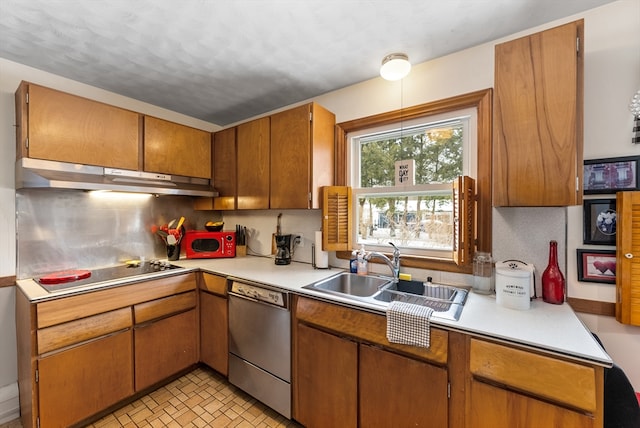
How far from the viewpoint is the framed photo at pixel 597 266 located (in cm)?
132

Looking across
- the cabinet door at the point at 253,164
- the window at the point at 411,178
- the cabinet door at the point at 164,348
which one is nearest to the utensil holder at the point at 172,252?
the cabinet door at the point at 164,348

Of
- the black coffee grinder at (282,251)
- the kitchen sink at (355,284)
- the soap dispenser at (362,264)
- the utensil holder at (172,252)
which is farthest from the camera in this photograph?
the utensil holder at (172,252)

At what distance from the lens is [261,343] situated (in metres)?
1.81

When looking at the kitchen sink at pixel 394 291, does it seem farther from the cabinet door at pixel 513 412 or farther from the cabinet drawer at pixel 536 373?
the cabinet door at pixel 513 412

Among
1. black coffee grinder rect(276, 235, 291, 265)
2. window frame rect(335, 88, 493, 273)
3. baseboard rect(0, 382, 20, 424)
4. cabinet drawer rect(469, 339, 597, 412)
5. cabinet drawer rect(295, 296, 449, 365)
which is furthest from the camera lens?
Result: black coffee grinder rect(276, 235, 291, 265)

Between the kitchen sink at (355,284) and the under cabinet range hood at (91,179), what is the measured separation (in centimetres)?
152

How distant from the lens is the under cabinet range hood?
5.45 feet

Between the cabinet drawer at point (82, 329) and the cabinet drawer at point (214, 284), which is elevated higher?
the cabinet drawer at point (214, 284)

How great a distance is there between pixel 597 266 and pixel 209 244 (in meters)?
2.83

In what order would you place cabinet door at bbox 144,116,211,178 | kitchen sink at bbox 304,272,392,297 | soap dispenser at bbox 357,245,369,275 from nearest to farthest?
kitchen sink at bbox 304,272,392,297
soap dispenser at bbox 357,245,369,275
cabinet door at bbox 144,116,211,178

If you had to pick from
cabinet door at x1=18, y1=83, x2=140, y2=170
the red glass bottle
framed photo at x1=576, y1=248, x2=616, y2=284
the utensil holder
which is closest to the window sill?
the red glass bottle

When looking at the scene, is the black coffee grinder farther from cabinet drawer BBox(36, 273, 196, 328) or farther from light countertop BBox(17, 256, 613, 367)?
cabinet drawer BBox(36, 273, 196, 328)

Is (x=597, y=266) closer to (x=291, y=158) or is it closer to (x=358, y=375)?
(x=358, y=375)

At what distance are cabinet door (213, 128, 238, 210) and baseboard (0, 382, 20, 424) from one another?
187cm
